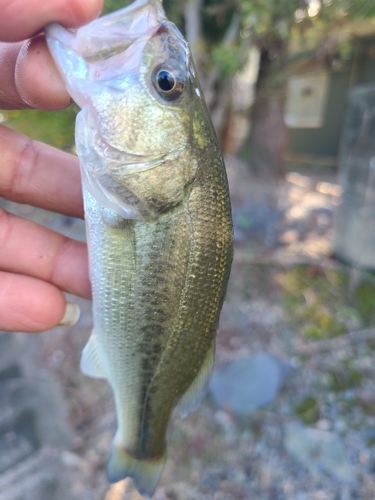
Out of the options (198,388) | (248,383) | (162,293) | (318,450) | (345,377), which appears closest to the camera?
(162,293)

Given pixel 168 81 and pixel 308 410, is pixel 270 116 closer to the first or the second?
pixel 308 410

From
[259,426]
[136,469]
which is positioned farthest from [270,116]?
[136,469]

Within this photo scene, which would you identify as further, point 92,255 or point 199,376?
point 199,376

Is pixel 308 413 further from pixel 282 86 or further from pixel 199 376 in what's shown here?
pixel 282 86

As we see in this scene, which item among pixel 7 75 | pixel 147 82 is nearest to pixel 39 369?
pixel 7 75

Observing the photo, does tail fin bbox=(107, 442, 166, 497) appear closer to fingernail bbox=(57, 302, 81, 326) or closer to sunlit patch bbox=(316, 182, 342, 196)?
fingernail bbox=(57, 302, 81, 326)

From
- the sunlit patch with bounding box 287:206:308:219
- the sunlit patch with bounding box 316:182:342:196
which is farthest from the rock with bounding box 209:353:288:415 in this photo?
the sunlit patch with bounding box 316:182:342:196

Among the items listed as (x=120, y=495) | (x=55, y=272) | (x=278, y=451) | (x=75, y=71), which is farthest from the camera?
(x=278, y=451)
